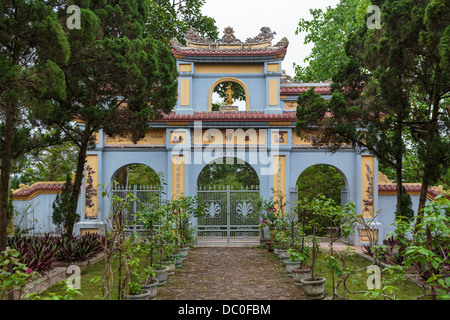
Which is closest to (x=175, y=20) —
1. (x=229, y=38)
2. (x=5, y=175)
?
(x=229, y=38)

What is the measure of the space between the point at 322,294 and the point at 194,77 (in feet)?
27.6

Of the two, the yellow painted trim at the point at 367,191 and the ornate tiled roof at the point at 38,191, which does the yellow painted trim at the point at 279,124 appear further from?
the ornate tiled roof at the point at 38,191

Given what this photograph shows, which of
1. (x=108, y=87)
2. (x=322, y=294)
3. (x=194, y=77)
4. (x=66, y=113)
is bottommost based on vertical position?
(x=322, y=294)

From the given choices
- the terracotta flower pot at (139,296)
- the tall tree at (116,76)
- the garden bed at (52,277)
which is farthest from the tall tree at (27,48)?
the terracotta flower pot at (139,296)

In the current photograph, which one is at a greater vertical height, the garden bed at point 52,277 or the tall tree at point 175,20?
the tall tree at point 175,20

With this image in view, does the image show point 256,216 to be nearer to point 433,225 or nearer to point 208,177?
point 433,225

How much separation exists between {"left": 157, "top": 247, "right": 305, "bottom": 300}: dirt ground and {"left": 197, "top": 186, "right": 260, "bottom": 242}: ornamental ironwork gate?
5.55 ft

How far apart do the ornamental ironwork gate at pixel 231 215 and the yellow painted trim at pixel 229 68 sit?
3.90 m

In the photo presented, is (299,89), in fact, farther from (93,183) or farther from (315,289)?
(315,289)

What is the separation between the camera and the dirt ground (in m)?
5.86

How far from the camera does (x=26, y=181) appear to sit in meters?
17.5

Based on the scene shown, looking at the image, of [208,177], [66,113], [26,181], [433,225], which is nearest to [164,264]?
[66,113]

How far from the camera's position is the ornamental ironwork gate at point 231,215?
1159 cm

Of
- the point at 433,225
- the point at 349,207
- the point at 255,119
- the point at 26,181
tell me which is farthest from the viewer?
the point at 26,181
